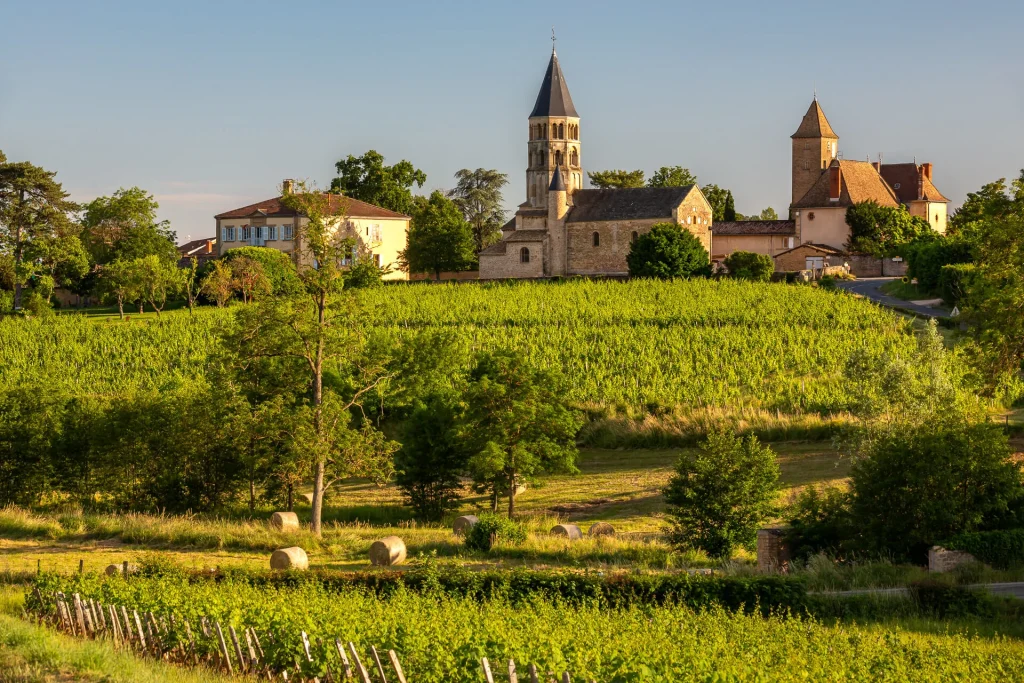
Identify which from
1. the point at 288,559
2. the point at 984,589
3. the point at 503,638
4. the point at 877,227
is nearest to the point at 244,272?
the point at 877,227

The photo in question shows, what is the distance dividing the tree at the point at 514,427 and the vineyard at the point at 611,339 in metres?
7.13

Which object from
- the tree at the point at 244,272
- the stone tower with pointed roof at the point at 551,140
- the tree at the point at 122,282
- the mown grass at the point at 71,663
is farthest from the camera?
the stone tower with pointed roof at the point at 551,140

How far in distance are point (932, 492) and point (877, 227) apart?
230 ft

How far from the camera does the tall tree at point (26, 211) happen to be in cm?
7919

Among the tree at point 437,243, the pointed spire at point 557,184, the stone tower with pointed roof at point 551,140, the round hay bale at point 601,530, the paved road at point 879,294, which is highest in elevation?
the stone tower with pointed roof at point 551,140

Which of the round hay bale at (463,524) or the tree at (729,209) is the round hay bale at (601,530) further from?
the tree at (729,209)

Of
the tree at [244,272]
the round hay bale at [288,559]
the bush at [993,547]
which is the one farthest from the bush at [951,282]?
the round hay bale at [288,559]

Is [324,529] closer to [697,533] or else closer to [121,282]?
[697,533]

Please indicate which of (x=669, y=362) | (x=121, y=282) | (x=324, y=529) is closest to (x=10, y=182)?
(x=121, y=282)

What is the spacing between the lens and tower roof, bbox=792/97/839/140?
109688 mm

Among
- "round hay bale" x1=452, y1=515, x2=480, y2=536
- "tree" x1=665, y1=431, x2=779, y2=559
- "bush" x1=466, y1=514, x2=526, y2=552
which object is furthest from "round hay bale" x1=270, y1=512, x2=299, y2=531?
"tree" x1=665, y1=431, x2=779, y2=559

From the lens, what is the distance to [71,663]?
44.4ft

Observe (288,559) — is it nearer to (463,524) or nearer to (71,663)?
(463,524)

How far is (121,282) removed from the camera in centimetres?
7119
